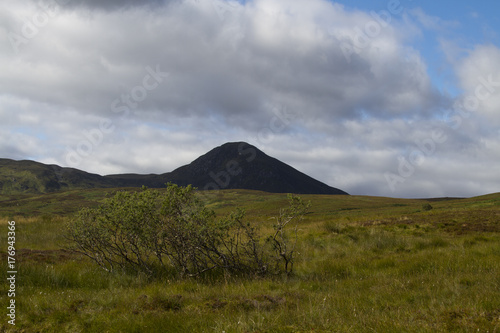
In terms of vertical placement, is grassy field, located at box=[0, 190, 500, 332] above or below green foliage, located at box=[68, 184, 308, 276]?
below

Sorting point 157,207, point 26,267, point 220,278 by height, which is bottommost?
point 220,278

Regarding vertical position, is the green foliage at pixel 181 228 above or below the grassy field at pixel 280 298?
above

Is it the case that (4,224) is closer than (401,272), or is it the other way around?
(401,272)

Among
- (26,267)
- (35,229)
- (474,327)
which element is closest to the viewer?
(474,327)

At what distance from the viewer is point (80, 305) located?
6297mm

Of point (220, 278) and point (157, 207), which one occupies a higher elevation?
point (157, 207)

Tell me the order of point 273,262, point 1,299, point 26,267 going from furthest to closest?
1. point 273,262
2. point 26,267
3. point 1,299

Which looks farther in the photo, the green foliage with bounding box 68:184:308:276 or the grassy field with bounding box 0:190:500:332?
the green foliage with bounding box 68:184:308:276

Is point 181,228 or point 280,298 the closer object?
point 280,298

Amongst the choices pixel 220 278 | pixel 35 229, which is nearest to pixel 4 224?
pixel 35 229

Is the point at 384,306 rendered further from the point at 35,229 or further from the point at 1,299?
the point at 35,229

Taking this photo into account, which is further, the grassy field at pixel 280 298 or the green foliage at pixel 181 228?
the green foliage at pixel 181 228

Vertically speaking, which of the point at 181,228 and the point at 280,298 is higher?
the point at 181,228

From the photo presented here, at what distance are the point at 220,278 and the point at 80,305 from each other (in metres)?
4.31
